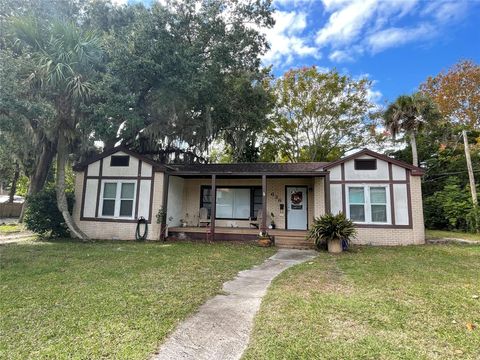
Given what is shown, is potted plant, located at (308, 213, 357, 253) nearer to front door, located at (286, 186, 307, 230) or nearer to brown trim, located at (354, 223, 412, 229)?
brown trim, located at (354, 223, 412, 229)

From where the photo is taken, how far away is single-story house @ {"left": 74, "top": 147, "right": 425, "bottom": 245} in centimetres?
1048

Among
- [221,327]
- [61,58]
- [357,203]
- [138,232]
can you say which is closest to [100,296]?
[221,327]

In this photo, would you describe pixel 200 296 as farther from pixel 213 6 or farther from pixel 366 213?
pixel 213 6

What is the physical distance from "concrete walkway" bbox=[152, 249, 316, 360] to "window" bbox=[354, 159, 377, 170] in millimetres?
7163

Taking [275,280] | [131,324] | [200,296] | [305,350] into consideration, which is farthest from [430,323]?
[131,324]

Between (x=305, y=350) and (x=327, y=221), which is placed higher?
(x=327, y=221)

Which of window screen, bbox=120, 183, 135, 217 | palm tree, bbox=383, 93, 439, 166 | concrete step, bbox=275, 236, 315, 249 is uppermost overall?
palm tree, bbox=383, 93, 439, 166

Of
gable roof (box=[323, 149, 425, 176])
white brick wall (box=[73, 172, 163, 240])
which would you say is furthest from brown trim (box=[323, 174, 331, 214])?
white brick wall (box=[73, 172, 163, 240])

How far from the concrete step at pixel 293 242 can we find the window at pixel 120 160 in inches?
267

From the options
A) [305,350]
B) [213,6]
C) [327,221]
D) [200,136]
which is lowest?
[305,350]

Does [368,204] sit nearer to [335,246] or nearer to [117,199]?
[335,246]

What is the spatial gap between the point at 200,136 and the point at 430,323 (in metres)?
12.6

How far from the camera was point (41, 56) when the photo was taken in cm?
874

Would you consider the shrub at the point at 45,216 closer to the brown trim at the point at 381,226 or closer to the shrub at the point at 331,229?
the shrub at the point at 331,229
